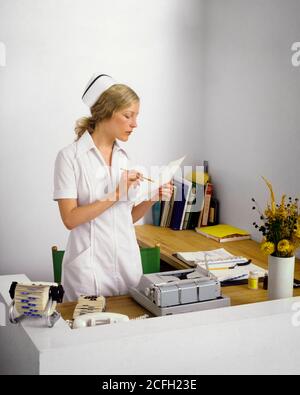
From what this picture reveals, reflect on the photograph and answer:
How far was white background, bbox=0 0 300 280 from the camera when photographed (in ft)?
12.6

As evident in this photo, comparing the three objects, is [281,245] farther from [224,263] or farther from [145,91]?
[145,91]

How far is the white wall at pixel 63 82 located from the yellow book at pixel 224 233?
0.64m

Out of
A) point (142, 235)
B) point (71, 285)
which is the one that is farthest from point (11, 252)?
point (71, 285)

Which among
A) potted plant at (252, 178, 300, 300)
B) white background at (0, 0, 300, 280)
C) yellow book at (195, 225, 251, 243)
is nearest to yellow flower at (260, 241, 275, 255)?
potted plant at (252, 178, 300, 300)

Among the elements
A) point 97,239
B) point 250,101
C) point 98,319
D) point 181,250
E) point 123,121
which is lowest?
point 181,250

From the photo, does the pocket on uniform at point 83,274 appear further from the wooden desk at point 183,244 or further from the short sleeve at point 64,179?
the wooden desk at point 183,244

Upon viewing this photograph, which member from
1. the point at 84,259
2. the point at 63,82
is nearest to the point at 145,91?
the point at 63,82

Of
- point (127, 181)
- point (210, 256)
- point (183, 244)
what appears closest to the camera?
point (127, 181)

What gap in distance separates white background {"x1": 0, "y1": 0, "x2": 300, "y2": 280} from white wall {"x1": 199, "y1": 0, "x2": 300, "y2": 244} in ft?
0.04

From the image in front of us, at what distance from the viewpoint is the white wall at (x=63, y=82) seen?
3.96 metres

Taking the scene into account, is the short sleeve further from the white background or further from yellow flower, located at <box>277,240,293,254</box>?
the white background

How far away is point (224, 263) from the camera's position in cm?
320

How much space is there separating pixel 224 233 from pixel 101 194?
4.66ft

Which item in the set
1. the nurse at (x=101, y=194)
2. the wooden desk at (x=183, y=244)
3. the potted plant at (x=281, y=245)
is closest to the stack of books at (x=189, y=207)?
the wooden desk at (x=183, y=244)
